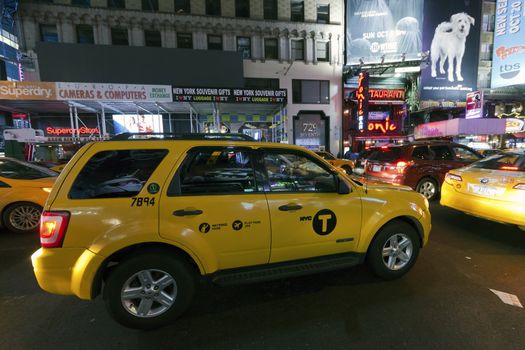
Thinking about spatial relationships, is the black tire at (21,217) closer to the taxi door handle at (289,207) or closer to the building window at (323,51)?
the taxi door handle at (289,207)

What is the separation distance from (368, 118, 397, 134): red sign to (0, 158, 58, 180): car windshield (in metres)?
21.2

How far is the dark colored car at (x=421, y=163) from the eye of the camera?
7520 millimetres

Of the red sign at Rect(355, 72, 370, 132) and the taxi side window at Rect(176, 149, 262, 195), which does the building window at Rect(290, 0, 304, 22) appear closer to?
the red sign at Rect(355, 72, 370, 132)

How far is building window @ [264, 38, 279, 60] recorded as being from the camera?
20494 mm

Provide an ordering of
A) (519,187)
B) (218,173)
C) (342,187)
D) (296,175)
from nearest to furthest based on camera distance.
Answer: (218,173)
(342,187)
(296,175)
(519,187)

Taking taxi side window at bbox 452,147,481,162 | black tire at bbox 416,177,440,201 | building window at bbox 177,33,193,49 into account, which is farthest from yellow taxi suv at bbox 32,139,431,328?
building window at bbox 177,33,193,49

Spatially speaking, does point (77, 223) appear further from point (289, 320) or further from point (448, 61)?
point (448, 61)

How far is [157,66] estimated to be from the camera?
17.3 metres

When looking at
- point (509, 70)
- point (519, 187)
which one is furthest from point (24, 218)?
point (509, 70)

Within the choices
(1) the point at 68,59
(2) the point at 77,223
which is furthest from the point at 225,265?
(1) the point at 68,59

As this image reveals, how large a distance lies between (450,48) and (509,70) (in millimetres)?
6710

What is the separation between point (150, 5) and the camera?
19031mm

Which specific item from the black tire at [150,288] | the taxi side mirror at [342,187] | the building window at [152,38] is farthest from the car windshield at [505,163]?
the building window at [152,38]

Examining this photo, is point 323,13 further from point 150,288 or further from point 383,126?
point 150,288
